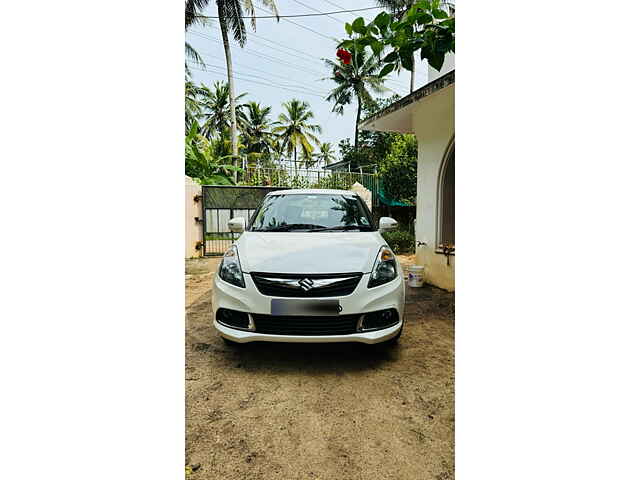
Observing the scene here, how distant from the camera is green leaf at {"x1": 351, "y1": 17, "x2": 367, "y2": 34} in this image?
214 cm

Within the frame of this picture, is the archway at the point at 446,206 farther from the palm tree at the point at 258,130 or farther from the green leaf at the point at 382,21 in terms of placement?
the palm tree at the point at 258,130

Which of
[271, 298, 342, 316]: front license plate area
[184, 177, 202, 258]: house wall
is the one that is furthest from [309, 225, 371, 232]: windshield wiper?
[184, 177, 202, 258]: house wall

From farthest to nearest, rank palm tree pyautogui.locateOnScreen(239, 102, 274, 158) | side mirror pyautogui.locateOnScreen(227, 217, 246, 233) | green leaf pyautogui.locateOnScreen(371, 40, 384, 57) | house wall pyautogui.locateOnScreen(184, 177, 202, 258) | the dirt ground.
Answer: palm tree pyautogui.locateOnScreen(239, 102, 274, 158) → house wall pyautogui.locateOnScreen(184, 177, 202, 258) → side mirror pyautogui.locateOnScreen(227, 217, 246, 233) → green leaf pyautogui.locateOnScreen(371, 40, 384, 57) → the dirt ground

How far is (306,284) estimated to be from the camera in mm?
2426

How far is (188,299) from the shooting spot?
483 cm

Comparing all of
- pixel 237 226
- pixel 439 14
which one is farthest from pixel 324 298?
pixel 439 14

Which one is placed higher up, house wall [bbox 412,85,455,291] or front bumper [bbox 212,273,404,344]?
house wall [bbox 412,85,455,291]

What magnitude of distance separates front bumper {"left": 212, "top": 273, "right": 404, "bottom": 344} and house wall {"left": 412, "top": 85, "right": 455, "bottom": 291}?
2.67m

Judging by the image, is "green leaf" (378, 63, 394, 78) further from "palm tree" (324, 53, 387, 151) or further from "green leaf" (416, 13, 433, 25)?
A: "palm tree" (324, 53, 387, 151)

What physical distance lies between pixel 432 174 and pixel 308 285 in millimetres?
3718

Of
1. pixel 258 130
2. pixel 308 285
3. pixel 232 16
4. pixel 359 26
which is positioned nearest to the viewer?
pixel 359 26

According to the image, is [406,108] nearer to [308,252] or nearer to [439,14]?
[439,14]
